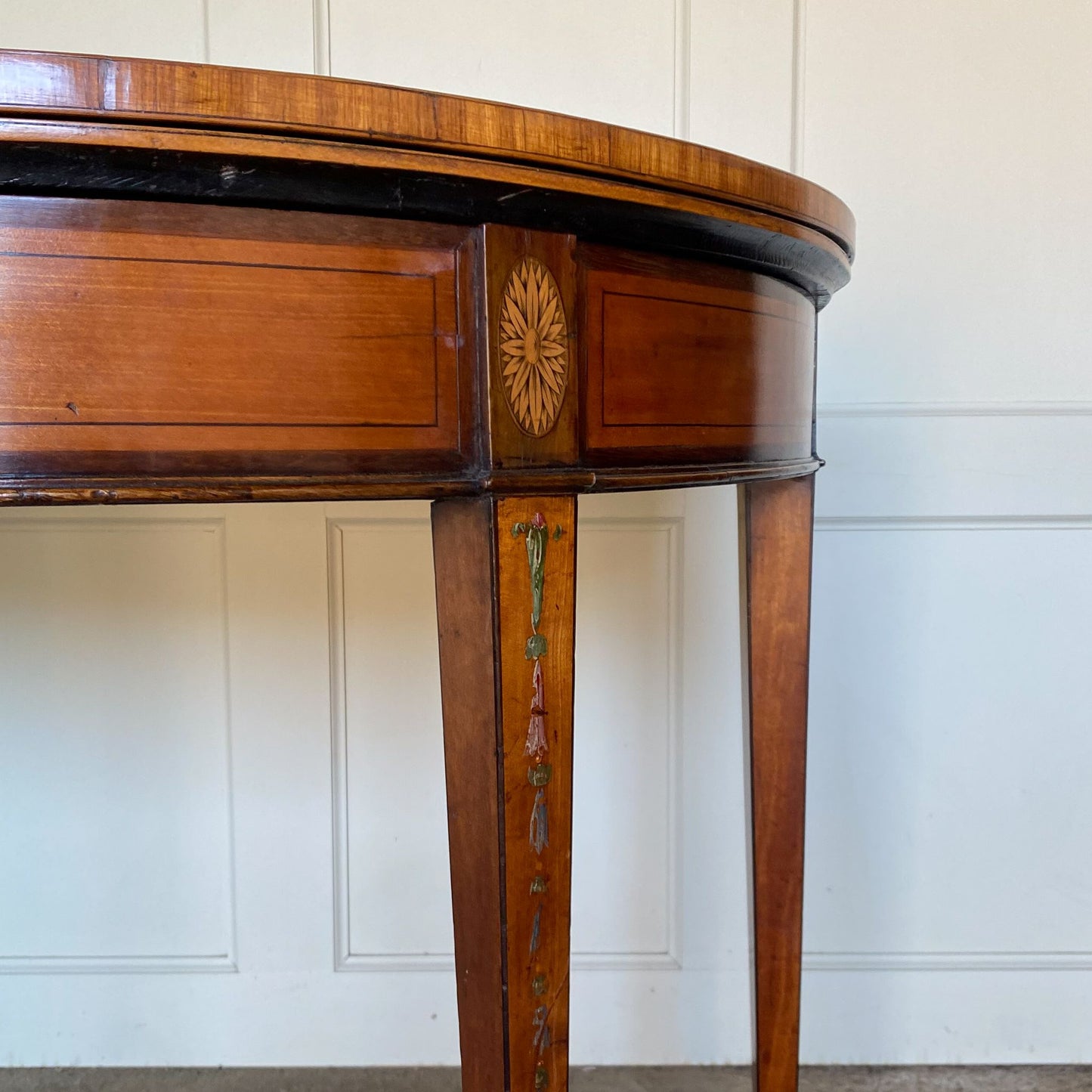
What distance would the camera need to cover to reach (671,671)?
132 cm

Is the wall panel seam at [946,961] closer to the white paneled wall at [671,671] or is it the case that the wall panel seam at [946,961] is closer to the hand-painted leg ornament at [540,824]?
the white paneled wall at [671,671]

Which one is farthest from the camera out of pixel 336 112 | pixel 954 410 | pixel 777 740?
pixel 954 410

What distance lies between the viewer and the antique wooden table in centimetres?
39

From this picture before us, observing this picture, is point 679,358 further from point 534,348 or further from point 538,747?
point 538,747

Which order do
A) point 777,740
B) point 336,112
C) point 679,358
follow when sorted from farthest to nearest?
point 777,740 < point 679,358 < point 336,112

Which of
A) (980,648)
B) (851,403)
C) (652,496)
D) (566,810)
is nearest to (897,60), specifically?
(851,403)

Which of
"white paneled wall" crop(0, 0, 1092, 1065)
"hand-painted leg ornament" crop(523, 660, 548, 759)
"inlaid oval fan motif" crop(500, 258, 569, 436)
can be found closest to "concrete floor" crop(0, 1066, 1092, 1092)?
"white paneled wall" crop(0, 0, 1092, 1065)

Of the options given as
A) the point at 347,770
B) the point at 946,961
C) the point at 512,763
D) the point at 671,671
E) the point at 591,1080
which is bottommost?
the point at 591,1080

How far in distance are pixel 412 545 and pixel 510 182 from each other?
872mm

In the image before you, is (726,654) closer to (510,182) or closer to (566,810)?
(566,810)

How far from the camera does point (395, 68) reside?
48.5 inches

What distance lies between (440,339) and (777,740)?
590mm

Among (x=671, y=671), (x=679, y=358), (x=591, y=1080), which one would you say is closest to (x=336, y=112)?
(x=679, y=358)

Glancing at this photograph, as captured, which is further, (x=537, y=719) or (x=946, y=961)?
(x=946, y=961)
